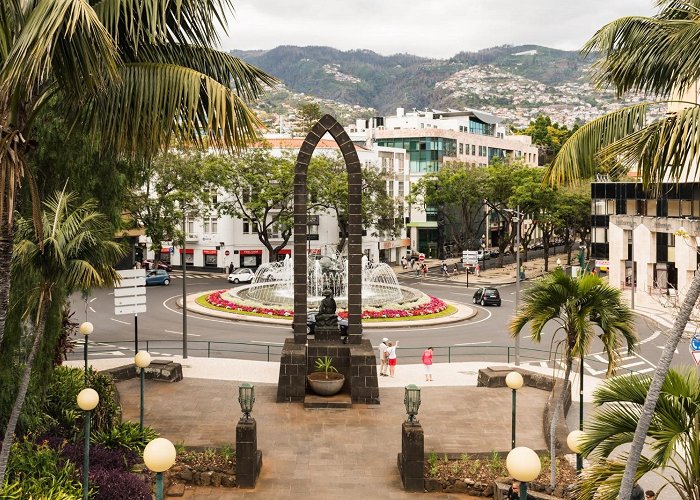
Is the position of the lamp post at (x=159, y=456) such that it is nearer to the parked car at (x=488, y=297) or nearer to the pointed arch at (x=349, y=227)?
the pointed arch at (x=349, y=227)

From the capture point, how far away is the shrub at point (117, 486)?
37.0 feet

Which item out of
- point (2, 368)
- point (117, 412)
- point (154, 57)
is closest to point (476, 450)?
point (117, 412)

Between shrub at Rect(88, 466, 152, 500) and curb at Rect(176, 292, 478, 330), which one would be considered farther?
curb at Rect(176, 292, 478, 330)

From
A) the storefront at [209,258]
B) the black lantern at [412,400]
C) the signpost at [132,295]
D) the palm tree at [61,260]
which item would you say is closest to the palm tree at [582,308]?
the black lantern at [412,400]

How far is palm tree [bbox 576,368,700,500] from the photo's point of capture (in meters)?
7.05

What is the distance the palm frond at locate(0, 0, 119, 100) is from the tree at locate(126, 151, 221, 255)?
23.6 m

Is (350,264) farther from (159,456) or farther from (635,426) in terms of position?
(635,426)

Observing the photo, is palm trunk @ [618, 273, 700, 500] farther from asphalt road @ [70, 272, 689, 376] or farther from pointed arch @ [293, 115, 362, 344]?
asphalt road @ [70, 272, 689, 376]

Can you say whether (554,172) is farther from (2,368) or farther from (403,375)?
(403,375)

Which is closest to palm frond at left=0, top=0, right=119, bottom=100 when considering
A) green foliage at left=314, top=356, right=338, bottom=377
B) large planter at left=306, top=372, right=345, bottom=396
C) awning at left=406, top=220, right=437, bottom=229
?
large planter at left=306, top=372, right=345, bottom=396

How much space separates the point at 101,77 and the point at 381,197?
49.3m

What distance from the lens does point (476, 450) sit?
1498cm

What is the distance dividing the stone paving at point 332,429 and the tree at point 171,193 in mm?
13693

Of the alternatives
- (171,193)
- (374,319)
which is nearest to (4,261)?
(374,319)
